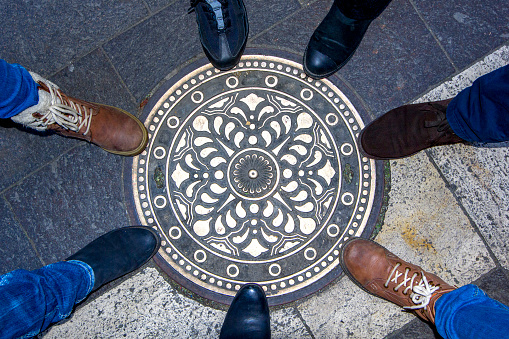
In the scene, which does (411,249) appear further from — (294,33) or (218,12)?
(218,12)

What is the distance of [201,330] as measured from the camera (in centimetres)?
190

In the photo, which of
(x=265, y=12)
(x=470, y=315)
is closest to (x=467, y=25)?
(x=265, y=12)

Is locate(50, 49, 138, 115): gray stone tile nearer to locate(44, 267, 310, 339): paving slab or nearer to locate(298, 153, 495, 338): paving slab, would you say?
locate(44, 267, 310, 339): paving slab

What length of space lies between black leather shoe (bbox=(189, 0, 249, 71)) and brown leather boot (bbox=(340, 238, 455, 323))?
118cm

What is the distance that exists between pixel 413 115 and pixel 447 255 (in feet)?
2.52

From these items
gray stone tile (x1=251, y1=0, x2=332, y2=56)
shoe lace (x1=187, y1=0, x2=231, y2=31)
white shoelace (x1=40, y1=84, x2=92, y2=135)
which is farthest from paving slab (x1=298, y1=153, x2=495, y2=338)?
white shoelace (x1=40, y1=84, x2=92, y2=135)

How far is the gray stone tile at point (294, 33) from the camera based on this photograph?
2.04 metres

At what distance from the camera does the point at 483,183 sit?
76.4 inches

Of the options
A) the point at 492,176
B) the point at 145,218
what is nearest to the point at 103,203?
the point at 145,218

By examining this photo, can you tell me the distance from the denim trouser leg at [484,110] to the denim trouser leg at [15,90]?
1.87 meters

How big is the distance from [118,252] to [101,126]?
0.65m

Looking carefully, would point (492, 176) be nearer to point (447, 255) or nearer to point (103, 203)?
point (447, 255)

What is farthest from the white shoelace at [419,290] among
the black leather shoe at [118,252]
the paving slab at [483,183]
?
the black leather shoe at [118,252]

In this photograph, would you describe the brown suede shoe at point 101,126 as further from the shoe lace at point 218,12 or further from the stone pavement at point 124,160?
the shoe lace at point 218,12
